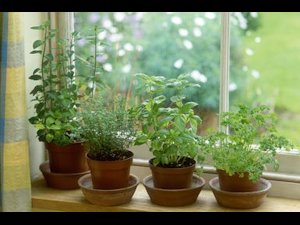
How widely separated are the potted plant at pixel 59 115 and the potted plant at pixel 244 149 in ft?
1.57

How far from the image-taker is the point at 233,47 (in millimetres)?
2006

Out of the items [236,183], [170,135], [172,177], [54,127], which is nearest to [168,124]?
[170,135]

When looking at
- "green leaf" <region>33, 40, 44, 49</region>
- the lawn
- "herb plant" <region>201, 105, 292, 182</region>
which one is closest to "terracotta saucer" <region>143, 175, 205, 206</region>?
"herb plant" <region>201, 105, 292, 182</region>

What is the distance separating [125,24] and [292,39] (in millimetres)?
628

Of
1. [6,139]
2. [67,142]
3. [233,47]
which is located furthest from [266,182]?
[6,139]

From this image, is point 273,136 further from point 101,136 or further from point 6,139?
point 6,139

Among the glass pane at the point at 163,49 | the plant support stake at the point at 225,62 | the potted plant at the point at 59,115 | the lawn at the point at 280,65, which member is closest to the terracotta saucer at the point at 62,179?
the potted plant at the point at 59,115

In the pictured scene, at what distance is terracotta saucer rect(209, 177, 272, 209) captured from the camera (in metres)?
1.82

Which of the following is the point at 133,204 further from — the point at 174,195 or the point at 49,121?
the point at 49,121

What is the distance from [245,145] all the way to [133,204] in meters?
0.43

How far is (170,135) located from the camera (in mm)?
1834

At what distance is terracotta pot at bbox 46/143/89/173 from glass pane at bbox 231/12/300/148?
59 cm

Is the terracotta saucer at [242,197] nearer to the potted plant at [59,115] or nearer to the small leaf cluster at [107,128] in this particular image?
the small leaf cluster at [107,128]

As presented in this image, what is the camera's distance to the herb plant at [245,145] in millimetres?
1804
